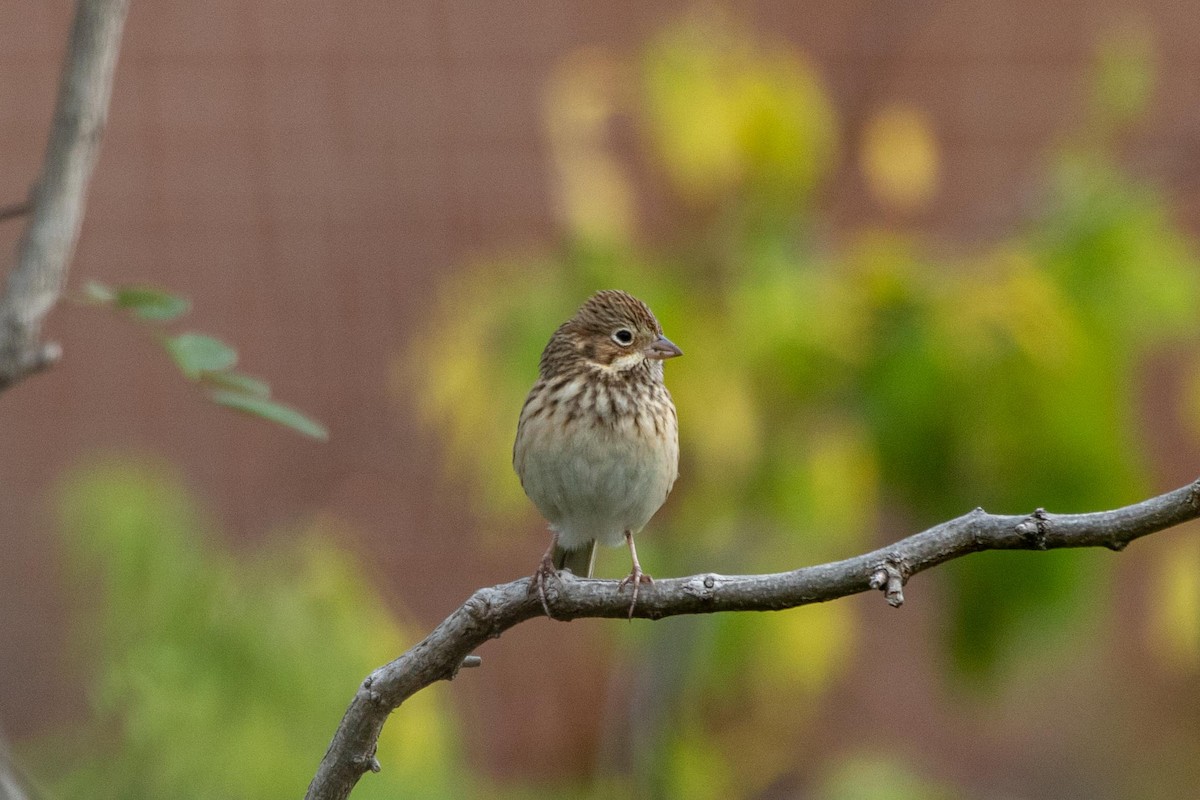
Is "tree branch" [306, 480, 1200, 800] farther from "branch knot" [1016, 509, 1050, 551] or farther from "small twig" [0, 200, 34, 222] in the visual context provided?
"small twig" [0, 200, 34, 222]

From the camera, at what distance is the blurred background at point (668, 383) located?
4691mm

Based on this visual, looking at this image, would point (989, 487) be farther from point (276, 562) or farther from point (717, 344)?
point (276, 562)

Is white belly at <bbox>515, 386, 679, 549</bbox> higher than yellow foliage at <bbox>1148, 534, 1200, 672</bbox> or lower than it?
lower

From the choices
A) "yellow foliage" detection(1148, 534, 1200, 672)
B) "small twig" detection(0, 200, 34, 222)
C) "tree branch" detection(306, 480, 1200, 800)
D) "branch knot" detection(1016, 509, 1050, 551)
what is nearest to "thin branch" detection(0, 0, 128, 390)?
"small twig" detection(0, 200, 34, 222)

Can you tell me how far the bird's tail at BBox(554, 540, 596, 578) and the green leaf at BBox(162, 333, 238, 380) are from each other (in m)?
1.38

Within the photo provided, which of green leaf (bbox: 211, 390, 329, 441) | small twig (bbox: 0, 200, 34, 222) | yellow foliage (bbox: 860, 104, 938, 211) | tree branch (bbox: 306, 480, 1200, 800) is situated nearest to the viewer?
tree branch (bbox: 306, 480, 1200, 800)

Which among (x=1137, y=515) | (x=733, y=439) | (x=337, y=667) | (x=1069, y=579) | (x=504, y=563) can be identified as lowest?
(x=1137, y=515)

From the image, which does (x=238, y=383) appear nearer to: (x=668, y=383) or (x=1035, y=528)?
(x=1035, y=528)

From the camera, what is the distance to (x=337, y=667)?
4.80 meters

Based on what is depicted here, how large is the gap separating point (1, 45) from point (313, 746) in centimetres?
482

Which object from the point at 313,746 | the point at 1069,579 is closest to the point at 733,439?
the point at 1069,579

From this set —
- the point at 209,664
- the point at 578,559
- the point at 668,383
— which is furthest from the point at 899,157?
the point at 209,664

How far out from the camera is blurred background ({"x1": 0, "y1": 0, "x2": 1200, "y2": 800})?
469 centimetres

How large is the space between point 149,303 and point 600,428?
120cm
